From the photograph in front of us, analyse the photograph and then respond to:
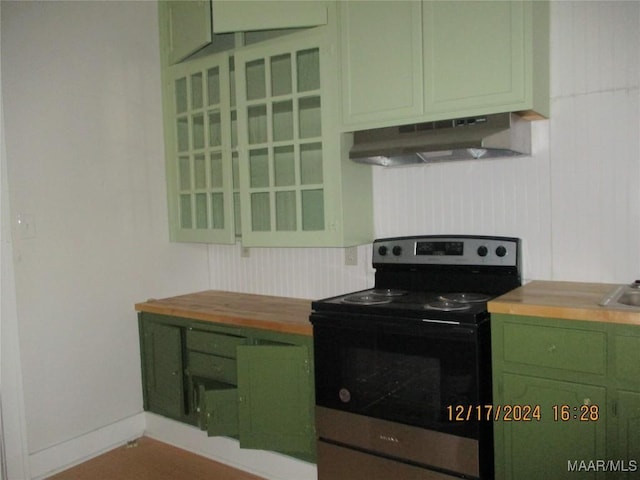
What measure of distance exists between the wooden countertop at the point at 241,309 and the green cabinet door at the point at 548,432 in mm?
842

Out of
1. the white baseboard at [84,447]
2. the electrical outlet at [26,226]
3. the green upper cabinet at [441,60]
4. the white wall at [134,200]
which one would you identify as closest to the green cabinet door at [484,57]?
the green upper cabinet at [441,60]

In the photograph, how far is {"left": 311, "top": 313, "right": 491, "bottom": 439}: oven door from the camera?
69.2 inches

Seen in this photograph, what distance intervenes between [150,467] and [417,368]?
159 centimetres

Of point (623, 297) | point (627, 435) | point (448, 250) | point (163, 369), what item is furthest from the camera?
point (163, 369)

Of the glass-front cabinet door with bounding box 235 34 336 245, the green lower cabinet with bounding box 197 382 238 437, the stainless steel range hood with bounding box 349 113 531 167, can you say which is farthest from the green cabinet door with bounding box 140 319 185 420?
the stainless steel range hood with bounding box 349 113 531 167

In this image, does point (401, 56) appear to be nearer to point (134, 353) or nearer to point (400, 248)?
point (400, 248)

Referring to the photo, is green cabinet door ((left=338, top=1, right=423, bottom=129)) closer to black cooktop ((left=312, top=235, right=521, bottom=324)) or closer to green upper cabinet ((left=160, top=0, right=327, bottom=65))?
green upper cabinet ((left=160, top=0, right=327, bottom=65))

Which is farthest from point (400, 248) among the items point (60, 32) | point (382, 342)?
point (60, 32)

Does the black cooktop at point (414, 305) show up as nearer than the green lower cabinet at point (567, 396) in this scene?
No

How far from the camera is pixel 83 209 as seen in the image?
2.68 m

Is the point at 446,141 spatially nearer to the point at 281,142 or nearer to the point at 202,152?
the point at 281,142

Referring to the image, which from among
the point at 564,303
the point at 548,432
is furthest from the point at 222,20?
the point at 548,432

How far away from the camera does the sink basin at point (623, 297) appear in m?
1.65

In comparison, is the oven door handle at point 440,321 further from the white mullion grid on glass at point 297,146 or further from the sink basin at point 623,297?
the white mullion grid on glass at point 297,146
